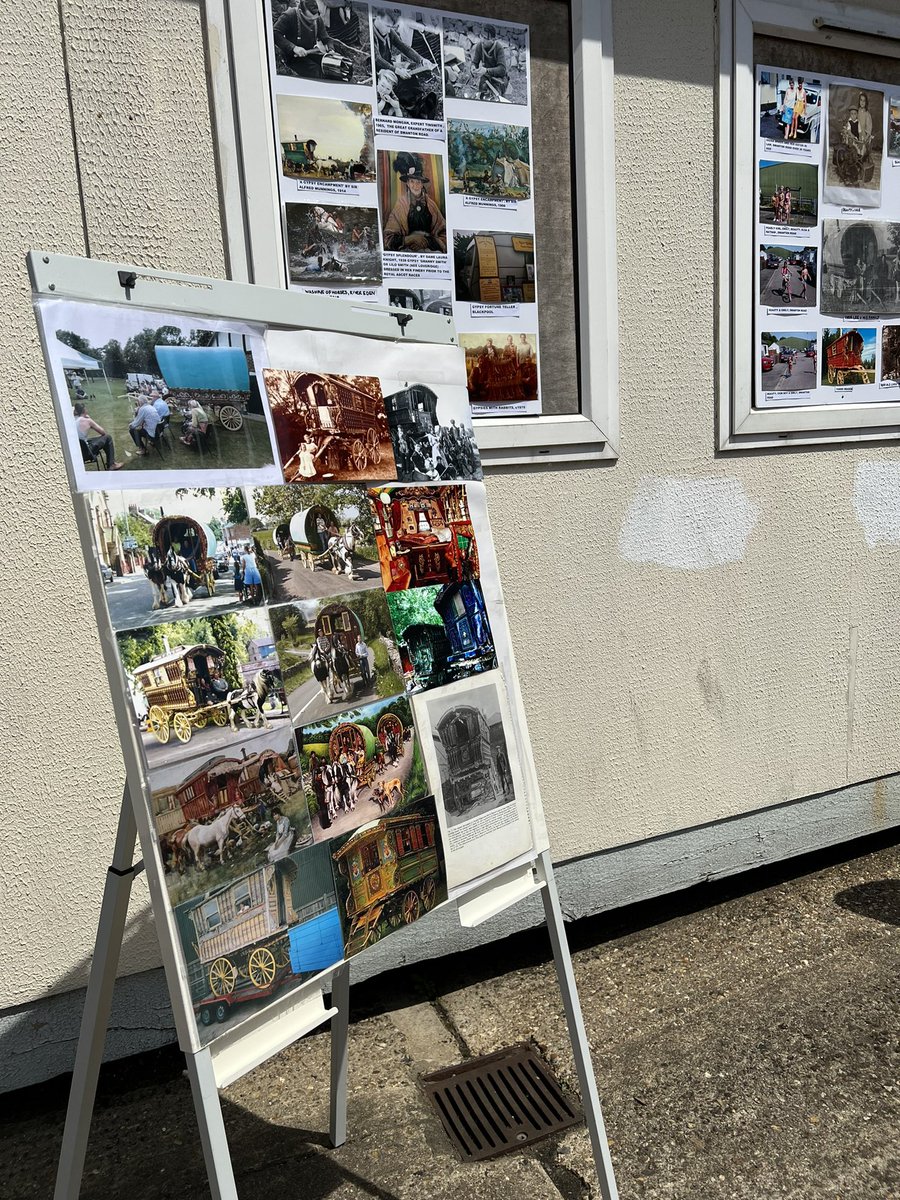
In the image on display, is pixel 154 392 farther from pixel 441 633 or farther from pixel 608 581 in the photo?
pixel 608 581

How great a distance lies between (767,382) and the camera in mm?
3594

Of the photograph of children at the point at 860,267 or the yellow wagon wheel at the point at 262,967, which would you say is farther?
the photograph of children at the point at 860,267

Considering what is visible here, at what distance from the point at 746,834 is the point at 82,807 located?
2537 mm

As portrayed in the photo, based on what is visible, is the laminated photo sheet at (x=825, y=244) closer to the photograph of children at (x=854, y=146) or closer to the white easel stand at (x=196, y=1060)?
the photograph of children at (x=854, y=146)

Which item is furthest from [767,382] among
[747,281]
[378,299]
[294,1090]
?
[294,1090]

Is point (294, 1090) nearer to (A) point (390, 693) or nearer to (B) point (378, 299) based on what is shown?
(A) point (390, 693)

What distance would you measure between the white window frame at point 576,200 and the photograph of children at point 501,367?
69 millimetres

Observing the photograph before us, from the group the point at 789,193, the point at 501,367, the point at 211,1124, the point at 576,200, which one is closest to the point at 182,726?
the point at 211,1124

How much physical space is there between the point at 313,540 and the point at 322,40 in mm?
1806

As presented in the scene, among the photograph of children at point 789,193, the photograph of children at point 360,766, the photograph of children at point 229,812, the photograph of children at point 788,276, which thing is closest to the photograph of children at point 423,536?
the photograph of children at point 360,766

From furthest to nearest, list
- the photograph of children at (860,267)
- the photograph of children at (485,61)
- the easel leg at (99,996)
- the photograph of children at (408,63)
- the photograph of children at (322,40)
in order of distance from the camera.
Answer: the photograph of children at (860,267)
the photograph of children at (485,61)
the photograph of children at (408,63)
the photograph of children at (322,40)
the easel leg at (99,996)

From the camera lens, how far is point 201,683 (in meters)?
1.52

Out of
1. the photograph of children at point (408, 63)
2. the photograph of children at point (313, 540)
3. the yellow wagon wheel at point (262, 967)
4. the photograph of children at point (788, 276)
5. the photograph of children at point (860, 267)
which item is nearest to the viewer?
the yellow wagon wheel at point (262, 967)

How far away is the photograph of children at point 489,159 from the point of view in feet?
9.72
